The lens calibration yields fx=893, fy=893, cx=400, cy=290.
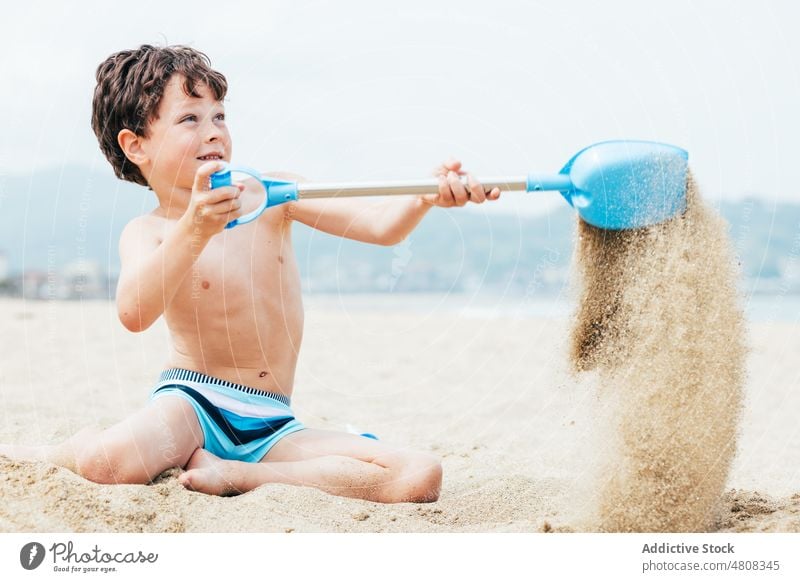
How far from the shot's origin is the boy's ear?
2768 millimetres

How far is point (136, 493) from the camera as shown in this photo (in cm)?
219

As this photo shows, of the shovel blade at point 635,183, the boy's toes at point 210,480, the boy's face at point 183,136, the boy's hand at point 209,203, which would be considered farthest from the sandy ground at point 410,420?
the boy's face at point 183,136

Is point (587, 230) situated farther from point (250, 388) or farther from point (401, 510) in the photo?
point (250, 388)

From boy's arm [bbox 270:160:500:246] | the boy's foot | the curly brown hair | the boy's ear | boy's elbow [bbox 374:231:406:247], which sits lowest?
the boy's foot

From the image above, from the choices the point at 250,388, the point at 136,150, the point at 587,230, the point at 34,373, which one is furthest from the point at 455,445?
the point at 34,373

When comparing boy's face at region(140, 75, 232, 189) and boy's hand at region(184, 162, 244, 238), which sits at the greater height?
boy's face at region(140, 75, 232, 189)

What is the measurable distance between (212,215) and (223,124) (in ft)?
1.86

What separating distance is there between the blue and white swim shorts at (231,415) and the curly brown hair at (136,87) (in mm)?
718

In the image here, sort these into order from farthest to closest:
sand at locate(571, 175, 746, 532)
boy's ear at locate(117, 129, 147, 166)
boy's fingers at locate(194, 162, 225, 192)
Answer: boy's ear at locate(117, 129, 147, 166), boy's fingers at locate(194, 162, 225, 192), sand at locate(571, 175, 746, 532)

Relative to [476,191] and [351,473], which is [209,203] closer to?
[476,191]

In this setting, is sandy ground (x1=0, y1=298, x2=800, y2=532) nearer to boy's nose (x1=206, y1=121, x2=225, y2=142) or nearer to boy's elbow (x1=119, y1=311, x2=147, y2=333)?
boy's elbow (x1=119, y1=311, x2=147, y2=333)

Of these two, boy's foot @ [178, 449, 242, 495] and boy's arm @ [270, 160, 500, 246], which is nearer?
boy's foot @ [178, 449, 242, 495]

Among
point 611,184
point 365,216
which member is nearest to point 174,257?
point 365,216

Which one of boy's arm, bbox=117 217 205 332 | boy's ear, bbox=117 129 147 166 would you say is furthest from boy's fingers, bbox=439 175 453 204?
boy's ear, bbox=117 129 147 166
